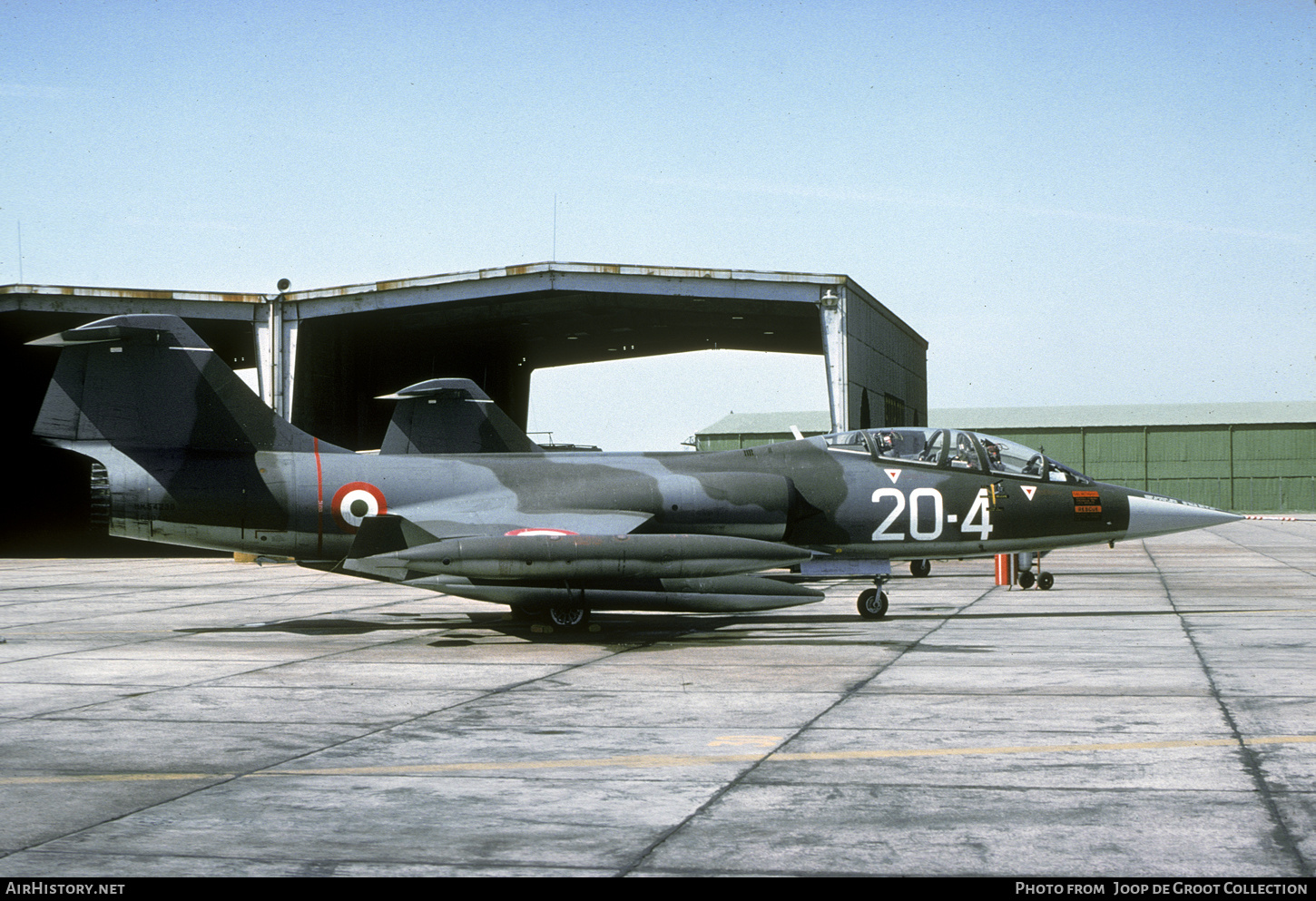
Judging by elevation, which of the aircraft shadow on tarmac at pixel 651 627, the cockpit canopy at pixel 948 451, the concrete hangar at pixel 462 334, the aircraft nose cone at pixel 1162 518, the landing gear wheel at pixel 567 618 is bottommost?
the aircraft shadow on tarmac at pixel 651 627

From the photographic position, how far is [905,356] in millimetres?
40281

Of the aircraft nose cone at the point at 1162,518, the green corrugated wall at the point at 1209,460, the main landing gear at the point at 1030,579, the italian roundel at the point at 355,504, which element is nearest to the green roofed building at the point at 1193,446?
the green corrugated wall at the point at 1209,460

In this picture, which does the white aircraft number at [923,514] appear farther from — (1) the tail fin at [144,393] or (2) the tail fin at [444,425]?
(1) the tail fin at [144,393]

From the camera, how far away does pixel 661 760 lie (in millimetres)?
7059

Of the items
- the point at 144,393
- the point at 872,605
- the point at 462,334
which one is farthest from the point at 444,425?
the point at 462,334

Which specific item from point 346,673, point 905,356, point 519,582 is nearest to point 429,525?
point 519,582

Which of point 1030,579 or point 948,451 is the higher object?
point 948,451

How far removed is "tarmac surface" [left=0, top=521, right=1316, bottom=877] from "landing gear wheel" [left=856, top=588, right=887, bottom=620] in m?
0.27

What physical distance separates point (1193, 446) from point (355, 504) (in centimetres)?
7638

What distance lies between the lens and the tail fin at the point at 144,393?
45.2 feet

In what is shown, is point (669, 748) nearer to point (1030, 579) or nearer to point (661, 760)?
point (661, 760)

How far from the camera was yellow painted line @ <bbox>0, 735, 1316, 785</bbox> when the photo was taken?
6.75 meters

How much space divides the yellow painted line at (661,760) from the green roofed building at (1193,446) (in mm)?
73549

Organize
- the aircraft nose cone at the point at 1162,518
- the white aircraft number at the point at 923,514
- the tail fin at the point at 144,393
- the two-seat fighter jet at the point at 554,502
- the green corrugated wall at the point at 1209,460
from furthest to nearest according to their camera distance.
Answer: the green corrugated wall at the point at 1209,460 < the aircraft nose cone at the point at 1162,518 < the white aircraft number at the point at 923,514 < the tail fin at the point at 144,393 < the two-seat fighter jet at the point at 554,502
